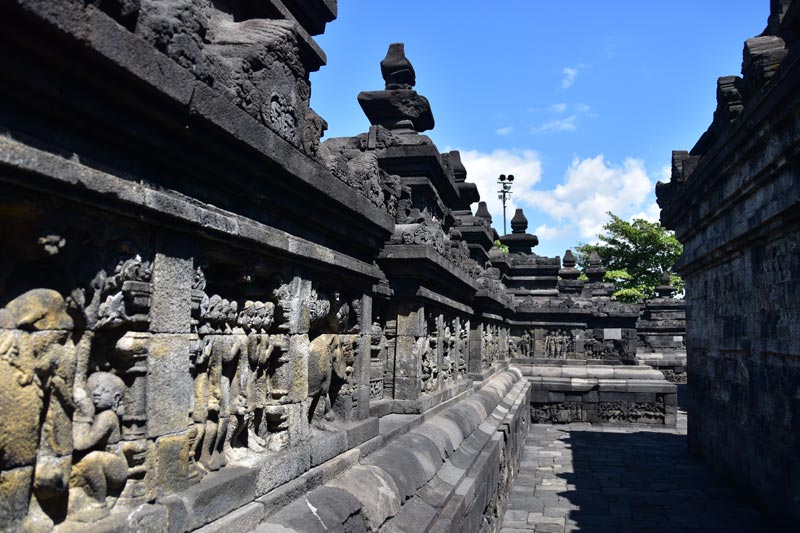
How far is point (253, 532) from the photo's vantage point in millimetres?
2580

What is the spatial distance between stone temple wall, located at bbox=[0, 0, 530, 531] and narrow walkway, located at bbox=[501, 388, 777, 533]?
356 centimetres

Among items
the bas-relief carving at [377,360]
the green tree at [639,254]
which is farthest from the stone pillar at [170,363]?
the green tree at [639,254]

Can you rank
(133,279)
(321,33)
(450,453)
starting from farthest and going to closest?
(450,453)
(321,33)
(133,279)

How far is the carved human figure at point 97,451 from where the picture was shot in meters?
2.00

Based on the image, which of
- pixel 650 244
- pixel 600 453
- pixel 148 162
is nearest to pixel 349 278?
pixel 148 162

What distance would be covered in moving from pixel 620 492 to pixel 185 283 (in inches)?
309

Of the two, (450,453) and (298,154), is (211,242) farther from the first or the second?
(450,453)

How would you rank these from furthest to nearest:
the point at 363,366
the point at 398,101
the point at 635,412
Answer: the point at 635,412
the point at 398,101
the point at 363,366

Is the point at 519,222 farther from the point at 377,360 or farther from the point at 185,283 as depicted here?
the point at 185,283

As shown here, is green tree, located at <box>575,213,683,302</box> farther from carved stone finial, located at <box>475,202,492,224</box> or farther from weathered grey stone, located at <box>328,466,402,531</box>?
weathered grey stone, located at <box>328,466,402,531</box>

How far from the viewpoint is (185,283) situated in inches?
93.8

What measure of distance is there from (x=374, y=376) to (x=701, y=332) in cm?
637

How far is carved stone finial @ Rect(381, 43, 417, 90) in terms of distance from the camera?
6992 millimetres

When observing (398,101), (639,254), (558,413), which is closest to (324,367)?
(398,101)
